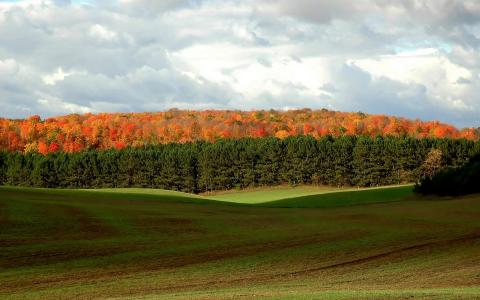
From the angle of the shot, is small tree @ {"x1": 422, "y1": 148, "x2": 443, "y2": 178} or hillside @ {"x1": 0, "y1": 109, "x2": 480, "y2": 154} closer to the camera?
small tree @ {"x1": 422, "y1": 148, "x2": 443, "y2": 178}

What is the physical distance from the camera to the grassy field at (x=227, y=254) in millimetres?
22141

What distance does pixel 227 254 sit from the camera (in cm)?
2981

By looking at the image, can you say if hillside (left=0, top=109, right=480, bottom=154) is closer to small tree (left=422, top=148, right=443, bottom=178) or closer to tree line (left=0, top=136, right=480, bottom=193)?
tree line (left=0, top=136, right=480, bottom=193)

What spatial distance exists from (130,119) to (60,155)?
56.0 metres

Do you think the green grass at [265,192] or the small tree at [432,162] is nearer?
the green grass at [265,192]

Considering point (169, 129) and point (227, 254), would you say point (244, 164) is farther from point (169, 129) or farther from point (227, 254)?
point (227, 254)

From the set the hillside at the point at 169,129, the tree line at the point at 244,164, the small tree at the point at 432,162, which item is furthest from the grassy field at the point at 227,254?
the hillside at the point at 169,129

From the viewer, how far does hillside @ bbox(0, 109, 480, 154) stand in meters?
160

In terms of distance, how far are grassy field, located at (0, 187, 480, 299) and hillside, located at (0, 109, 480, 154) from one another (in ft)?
368

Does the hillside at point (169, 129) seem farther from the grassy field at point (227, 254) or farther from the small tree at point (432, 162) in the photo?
the grassy field at point (227, 254)

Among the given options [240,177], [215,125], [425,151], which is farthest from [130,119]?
[425,151]

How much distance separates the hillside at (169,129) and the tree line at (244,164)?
2741 cm

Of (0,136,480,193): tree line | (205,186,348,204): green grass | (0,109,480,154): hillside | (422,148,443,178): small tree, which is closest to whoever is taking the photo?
(205,186,348,204): green grass

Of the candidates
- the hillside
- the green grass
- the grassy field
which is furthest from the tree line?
the grassy field
